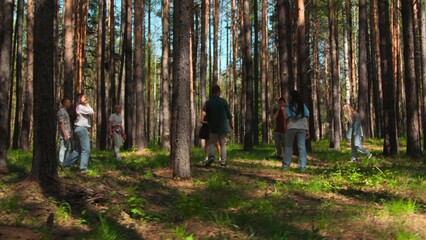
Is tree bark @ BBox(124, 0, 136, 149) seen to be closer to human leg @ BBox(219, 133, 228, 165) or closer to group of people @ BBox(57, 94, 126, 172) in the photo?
group of people @ BBox(57, 94, 126, 172)

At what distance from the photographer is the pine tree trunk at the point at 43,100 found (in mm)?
6074

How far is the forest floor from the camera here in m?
4.75

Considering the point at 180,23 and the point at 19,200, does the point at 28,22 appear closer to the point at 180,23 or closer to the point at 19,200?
the point at 180,23

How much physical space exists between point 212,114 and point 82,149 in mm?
3114

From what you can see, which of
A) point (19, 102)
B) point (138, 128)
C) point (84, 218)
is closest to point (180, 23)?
point (84, 218)

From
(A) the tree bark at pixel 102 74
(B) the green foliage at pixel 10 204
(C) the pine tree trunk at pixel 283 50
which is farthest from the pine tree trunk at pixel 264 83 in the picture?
(B) the green foliage at pixel 10 204

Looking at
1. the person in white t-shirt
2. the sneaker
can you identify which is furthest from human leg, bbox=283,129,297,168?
the person in white t-shirt

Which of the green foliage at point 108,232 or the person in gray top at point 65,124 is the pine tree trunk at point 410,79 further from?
the green foliage at point 108,232

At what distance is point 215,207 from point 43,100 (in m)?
3.11

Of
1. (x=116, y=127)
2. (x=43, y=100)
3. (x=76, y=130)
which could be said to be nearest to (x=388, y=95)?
(x=116, y=127)

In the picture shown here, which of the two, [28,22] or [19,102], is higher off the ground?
[28,22]

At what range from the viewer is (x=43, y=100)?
6.07 meters

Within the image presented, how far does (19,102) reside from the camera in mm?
20156

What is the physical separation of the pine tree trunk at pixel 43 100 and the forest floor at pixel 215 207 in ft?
0.93
